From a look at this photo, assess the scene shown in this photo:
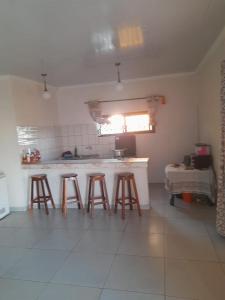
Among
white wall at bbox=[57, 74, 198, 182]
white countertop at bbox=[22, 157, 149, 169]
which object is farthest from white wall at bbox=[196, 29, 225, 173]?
white countertop at bbox=[22, 157, 149, 169]

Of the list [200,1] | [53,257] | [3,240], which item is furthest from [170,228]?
[200,1]

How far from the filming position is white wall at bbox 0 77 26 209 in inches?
153

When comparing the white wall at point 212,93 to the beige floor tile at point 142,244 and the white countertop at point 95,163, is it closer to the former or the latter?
the white countertop at point 95,163

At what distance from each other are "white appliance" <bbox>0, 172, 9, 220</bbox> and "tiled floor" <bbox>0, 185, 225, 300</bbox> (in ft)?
0.77

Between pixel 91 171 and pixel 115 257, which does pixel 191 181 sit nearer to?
pixel 91 171

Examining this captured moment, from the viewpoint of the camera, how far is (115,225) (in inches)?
128

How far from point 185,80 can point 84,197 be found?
10.9 feet

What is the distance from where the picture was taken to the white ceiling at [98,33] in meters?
1.91

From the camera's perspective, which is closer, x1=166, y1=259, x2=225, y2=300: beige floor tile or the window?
x1=166, y1=259, x2=225, y2=300: beige floor tile

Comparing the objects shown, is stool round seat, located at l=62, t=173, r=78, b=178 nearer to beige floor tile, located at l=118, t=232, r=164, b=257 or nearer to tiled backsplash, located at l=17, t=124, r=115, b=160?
tiled backsplash, located at l=17, t=124, r=115, b=160

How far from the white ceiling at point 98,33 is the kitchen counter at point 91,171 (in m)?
1.63

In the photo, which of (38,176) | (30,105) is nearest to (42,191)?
(38,176)

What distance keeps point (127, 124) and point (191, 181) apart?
221 cm

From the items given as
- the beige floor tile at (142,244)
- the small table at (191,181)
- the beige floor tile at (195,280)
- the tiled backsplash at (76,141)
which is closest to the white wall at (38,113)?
the tiled backsplash at (76,141)
